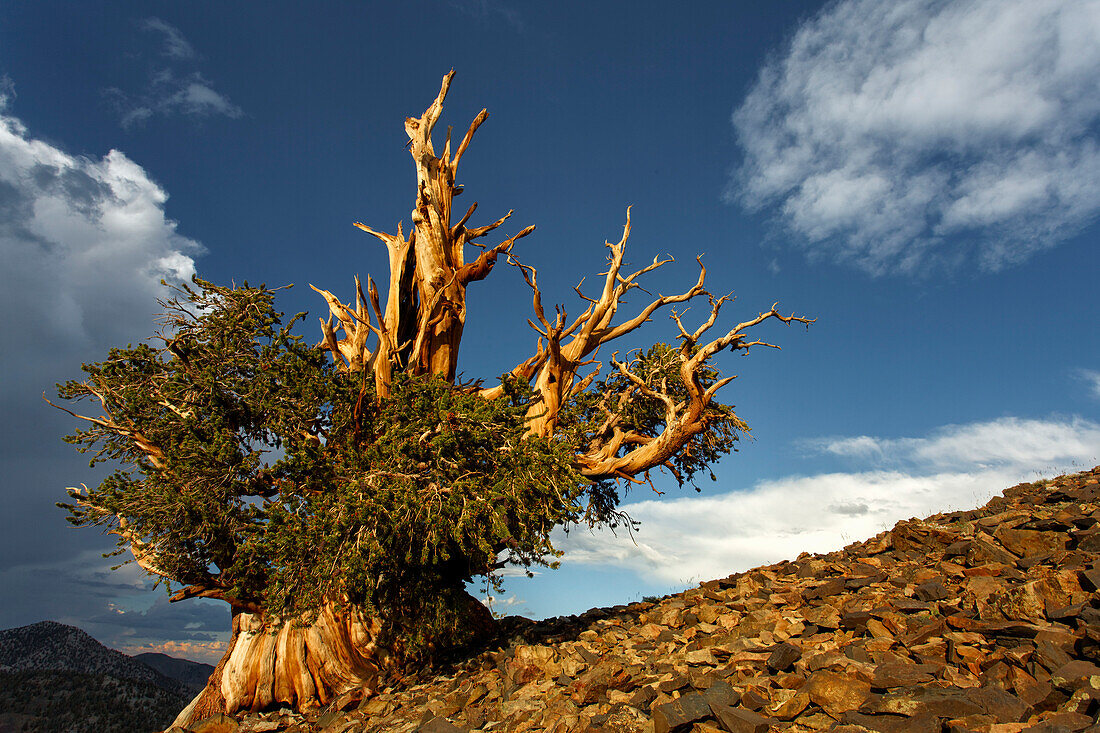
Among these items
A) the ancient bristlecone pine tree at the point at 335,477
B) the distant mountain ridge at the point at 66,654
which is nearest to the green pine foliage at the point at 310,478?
the ancient bristlecone pine tree at the point at 335,477

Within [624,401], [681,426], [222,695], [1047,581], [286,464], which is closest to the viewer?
[1047,581]

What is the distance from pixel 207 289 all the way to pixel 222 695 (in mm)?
9174

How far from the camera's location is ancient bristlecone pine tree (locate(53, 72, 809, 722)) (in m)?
10.5

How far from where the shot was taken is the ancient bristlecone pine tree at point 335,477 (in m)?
10.5

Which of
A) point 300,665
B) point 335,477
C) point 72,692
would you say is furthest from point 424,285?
point 72,692

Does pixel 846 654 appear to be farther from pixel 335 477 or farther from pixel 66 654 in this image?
pixel 66 654

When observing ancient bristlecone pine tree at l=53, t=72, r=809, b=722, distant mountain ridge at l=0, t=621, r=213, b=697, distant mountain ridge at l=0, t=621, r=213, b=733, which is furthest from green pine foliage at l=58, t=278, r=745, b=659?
distant mountain ridge at l=0, t=621, r=213, b=697

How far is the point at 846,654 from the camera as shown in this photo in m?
7.06

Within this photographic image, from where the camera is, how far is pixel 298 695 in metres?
12.3

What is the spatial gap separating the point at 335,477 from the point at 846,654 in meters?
9.24

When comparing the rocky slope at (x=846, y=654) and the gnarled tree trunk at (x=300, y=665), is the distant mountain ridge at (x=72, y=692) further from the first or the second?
the rocky slope at (x=846, y=654)

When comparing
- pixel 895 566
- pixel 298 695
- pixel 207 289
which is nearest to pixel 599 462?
pixel 895 566

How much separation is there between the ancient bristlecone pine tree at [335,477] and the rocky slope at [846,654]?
1457mm

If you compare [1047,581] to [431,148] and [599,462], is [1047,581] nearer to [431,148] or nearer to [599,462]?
[599,462]
